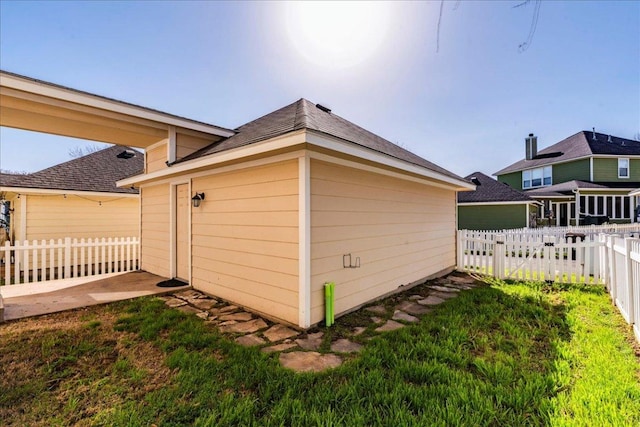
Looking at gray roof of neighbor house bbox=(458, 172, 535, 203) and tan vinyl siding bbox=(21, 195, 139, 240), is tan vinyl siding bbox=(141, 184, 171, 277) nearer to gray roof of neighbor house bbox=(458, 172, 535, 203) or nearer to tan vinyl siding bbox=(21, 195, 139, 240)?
tan vinyl siding bbox=(21, 195, 139, 240)

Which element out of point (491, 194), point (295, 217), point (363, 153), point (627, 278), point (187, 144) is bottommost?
point (627, 278)

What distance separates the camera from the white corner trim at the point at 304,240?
3.67 m

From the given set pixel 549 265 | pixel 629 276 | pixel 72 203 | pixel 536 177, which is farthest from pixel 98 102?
pixel 536 177

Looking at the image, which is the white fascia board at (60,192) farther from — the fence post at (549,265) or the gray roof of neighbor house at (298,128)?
the fence post at (549,265)

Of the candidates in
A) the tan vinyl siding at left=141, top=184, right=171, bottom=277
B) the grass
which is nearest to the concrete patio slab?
the tan vinyl siding at left=141, top=184, right=171, bottom=277

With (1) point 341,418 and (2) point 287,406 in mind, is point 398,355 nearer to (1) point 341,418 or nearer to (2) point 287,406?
(1) point 341,418

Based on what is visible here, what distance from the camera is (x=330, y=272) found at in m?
4.11

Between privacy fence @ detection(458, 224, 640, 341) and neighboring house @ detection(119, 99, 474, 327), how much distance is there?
1.62 metres

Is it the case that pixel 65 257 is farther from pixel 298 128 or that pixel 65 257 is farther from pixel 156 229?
pixel 298 128

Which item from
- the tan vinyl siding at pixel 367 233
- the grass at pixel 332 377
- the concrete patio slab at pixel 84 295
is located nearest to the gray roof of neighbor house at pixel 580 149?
the tan vinyl siding at pixel 367 233

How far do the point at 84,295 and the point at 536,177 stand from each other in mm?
28962

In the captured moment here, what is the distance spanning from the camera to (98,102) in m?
4.68

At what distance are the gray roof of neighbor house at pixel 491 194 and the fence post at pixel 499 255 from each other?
38.4 ft

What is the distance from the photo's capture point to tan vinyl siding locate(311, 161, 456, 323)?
3943 millimetres
